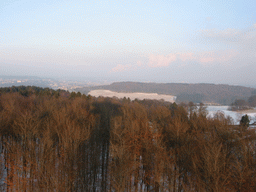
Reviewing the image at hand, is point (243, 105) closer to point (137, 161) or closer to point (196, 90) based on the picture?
point (196, 90)

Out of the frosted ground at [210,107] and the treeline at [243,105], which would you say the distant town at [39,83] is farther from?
the treeline at [243,105]

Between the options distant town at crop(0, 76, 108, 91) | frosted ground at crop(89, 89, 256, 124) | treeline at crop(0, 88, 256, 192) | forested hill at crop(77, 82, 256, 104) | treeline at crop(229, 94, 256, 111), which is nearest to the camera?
treeline at crop(0, 88, 256, 192)

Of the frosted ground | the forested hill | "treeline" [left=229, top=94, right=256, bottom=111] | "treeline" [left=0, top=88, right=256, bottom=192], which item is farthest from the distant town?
"treeline" [left=0, top=88, right=256, bottom=192]

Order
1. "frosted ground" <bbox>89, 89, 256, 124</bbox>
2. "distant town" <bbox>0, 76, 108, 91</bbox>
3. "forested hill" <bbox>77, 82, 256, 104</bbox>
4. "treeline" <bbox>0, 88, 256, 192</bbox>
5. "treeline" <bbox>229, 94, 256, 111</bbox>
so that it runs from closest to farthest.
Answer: "treeline" <bbox>0, 88, 256, 192</bbox>, "frosted ground" <bbox>89, 89, 256, 124</bbox>, "treeline" <bbox>229, 94, 256, 111</bbox>, "distant town" <bbox>0, 76, 108, 91</bbox>, "forested hill" <bbox>77, 82, 256, 104</bbox>

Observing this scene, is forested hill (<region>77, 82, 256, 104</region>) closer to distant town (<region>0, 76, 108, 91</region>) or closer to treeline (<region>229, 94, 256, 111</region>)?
distant town (<region>0, 76, 108, 91</region>)

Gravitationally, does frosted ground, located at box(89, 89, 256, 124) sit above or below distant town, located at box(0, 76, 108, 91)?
below

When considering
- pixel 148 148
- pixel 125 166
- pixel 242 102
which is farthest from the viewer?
pixel 242 102

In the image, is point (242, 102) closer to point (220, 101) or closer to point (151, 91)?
point (220, 101)

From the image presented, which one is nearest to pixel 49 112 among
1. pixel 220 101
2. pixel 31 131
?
pixel 31 131
